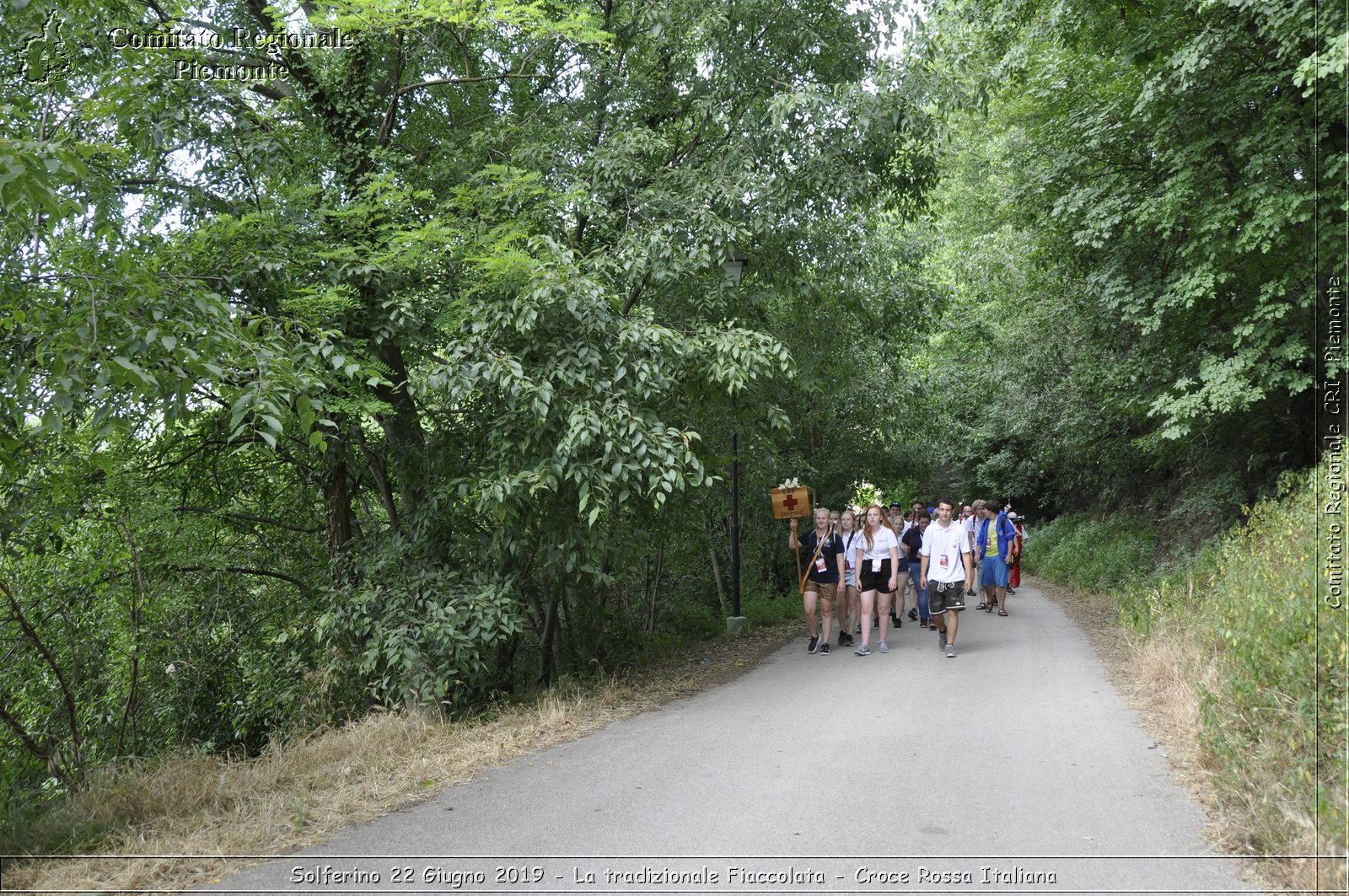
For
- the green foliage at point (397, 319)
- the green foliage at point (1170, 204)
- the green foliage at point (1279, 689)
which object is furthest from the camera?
the green foliage at point (1170, 204)

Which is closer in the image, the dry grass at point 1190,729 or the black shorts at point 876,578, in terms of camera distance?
the dry grass at point 1190,729

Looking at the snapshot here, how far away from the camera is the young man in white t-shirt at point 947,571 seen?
10.9 m

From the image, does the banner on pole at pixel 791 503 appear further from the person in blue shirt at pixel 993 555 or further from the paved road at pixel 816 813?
the paved road at pixel 816 813

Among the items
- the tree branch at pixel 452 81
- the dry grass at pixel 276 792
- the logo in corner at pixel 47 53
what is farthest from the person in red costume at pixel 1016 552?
the logo in corner at pixel 47 53

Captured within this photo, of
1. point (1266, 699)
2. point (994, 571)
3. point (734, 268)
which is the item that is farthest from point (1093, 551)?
point (1266, 699)

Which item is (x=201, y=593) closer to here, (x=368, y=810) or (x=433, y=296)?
(x=433, y=296)

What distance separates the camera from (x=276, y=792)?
585 centimetres

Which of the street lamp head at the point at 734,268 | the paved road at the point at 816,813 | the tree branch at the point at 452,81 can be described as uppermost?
the tree branch at the point at 452,81

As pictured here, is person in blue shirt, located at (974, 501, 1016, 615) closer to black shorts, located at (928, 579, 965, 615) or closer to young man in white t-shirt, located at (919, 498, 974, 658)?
young man in white t-shirt, located at (919, 498, 974, 658)

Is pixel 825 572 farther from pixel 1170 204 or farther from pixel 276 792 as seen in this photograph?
pixel 276 792

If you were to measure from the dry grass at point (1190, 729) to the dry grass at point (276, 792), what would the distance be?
4.43 meters

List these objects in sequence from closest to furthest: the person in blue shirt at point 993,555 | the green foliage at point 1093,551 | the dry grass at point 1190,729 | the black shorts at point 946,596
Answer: the dry grass at point 1190,729 → the black shorts at point 946,596 → the person in blue shirt at point 993,555 → the green foliage at point 1093,551

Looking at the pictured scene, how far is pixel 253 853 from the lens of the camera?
4.86m

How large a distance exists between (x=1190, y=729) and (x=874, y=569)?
4.95m
